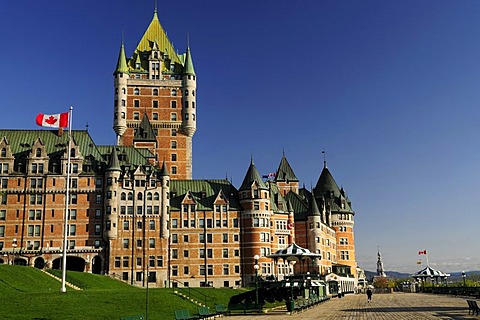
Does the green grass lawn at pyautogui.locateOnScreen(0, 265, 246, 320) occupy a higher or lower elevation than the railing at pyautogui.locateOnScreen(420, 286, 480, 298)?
higher

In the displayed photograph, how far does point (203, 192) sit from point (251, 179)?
9.30 meters

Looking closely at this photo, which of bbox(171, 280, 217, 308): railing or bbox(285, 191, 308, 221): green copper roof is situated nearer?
bbox(171, 280, 217, 308): railing

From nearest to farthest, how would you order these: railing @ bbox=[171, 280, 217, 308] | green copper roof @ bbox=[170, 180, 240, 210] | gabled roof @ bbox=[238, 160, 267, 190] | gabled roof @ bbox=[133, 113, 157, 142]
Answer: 1. railing @ bbox=[171, 280, 217, 308]
2. green copper roof @ bbox=[170, 180, 240, 210]
3. gabled roof @ bbox=[238, 160, 267, 190]
4. gabled roof @ bbox=[133, 113, 157, 142]

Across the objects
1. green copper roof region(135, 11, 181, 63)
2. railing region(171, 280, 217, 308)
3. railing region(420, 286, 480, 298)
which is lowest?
railing region(420, 286, 480, 298)

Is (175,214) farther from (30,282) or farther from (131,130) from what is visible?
(30,282)

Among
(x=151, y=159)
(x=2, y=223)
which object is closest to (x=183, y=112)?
(x=151, y=159)

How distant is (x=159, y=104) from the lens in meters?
119

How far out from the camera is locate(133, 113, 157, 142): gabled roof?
110 metres

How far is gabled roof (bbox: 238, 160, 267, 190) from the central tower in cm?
1847

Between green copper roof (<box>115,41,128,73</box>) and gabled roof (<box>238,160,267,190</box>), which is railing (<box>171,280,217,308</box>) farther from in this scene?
green copper roof (<box>115,41,128,73</box>)

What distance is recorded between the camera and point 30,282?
58781 millimetres

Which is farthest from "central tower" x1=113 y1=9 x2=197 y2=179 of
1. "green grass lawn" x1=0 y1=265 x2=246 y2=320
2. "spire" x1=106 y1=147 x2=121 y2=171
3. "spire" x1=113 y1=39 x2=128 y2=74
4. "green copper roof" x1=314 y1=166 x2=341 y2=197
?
"green grass lawn" x1=0 y1=265 x2=246 y2=320

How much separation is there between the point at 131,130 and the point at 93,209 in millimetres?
28042

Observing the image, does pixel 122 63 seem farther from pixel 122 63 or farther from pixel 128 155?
pixel 128 155
